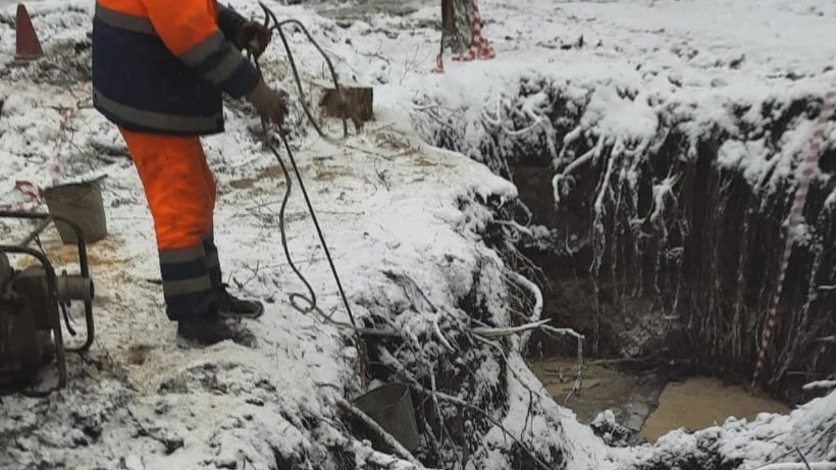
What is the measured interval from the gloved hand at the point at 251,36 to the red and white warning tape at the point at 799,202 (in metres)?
Result: 4.75

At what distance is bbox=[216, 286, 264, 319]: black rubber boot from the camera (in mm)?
3277

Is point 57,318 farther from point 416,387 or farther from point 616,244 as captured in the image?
point 616,244

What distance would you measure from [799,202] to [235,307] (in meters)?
4.79

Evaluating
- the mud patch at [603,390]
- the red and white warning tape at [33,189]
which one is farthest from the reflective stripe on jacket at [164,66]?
the mud patch at [603,390]

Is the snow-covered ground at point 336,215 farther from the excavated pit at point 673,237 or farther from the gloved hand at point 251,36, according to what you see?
the gloved hand at point 251,36

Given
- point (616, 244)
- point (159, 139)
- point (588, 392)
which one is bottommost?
point (588, 392)

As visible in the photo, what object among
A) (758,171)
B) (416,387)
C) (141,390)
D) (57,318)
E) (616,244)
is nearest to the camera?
(57,318)

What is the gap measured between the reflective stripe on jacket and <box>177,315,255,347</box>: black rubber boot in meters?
0.73

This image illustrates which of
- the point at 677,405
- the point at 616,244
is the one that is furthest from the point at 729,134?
the point at 677,405

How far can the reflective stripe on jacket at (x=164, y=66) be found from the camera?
8.52ft

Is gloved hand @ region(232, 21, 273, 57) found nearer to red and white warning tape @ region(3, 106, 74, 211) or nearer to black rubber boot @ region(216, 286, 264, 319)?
black rubber boot @ region(216, 286, 264, 319)

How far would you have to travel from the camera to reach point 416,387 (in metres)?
3.67

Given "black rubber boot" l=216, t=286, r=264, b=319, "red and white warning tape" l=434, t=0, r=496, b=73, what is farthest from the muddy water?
"black rubber boot" l=216, t=286, r=264, b=319

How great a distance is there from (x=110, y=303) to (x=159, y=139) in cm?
96
